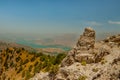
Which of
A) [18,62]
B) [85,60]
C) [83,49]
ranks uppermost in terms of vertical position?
[83,49]

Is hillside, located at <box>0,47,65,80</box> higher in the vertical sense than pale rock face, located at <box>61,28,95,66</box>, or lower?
lower

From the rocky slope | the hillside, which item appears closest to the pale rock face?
the rocky slope

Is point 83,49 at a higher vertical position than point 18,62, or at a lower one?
higher

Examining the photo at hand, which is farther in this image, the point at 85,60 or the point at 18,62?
the point at 18,62

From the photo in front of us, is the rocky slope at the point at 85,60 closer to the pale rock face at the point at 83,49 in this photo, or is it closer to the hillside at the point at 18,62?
the pale rock face at the point at 83,49

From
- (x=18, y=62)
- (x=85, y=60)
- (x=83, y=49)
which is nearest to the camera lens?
(x=85, y=60)

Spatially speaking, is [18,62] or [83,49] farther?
[18,62]

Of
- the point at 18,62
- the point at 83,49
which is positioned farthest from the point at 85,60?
the point at 18,62

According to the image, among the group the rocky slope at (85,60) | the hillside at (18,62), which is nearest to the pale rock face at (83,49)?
the rocky slope at (85,60)

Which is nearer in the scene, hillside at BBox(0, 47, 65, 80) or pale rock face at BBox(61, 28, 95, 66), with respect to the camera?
pale rock face at BBox(61, 28, 95, 66)

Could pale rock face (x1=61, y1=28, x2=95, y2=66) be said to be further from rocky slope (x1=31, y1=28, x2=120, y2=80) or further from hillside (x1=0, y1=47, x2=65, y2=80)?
hillside (x1=0, y1=47, x2=65, y2=80)

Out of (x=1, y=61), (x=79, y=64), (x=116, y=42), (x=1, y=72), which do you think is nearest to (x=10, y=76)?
(x=1, y=72)

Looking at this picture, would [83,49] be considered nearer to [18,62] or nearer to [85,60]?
[85,60]

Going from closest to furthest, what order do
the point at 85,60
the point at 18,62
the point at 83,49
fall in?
1. the point at 85,60
2. the point at 83,49
3. the point at 18,62
